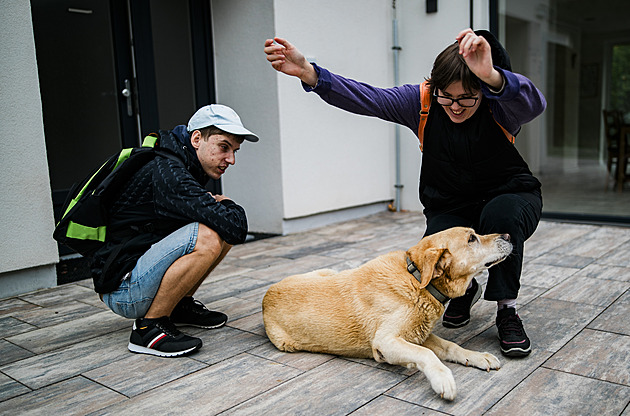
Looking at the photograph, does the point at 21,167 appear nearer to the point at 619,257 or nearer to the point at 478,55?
the point at 478,55

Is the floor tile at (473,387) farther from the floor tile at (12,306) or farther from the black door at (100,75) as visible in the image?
the black door at (100,75)

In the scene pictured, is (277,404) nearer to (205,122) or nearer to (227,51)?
(205,122)

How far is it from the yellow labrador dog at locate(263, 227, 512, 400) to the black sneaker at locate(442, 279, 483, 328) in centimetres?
42

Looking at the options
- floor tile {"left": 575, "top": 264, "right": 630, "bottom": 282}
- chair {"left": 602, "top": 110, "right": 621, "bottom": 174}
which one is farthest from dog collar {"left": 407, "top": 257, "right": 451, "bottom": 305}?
chair {"left": 602, "top": 110, "right": 621, "bottom": 174}

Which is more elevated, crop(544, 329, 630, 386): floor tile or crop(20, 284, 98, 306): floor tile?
crop(544, 329, 630, 386): floor tile

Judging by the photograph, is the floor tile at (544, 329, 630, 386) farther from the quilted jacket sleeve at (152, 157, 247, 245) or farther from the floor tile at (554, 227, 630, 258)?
the floor tile at (554, 227, 630, 258)

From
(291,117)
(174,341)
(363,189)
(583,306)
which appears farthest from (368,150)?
(174,341)

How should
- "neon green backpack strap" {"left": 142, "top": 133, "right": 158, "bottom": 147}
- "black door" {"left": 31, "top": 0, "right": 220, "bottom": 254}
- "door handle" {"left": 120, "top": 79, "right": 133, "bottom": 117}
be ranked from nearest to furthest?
"neon green backpack strap" {"left": 142, "top": 133, "right": 158, "bottom": 147} → "black door" {"left": 31, "top": 0, "right": 220, "bottom": 254} → "door handle" {"left": 120, "top": 79, "right": 133, "bottom": 117}

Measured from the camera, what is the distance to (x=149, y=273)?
2510 millimetres

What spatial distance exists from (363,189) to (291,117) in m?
1.46

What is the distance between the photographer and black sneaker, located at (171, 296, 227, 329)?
9.57 ft

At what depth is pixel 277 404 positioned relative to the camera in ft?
6.70

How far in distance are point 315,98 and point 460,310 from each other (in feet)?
11.4

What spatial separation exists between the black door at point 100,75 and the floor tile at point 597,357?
3.93 metres
